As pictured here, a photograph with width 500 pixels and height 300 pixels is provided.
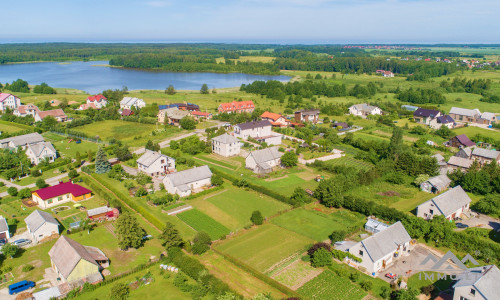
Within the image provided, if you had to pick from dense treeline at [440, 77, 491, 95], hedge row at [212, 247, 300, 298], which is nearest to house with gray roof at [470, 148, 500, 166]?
hedge row at [212, 247, 300, 298]

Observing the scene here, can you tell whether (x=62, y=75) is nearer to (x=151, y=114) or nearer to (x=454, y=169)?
(x=151, y=114)

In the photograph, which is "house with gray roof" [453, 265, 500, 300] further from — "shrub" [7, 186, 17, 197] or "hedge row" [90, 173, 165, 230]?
"shrub" [7, 186, 17, 197]

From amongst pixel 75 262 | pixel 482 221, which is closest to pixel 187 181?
pixel 75 262

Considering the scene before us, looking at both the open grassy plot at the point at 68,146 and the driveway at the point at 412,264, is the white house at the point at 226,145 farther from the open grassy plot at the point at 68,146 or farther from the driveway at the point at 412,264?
the driveway at the point at 412,264

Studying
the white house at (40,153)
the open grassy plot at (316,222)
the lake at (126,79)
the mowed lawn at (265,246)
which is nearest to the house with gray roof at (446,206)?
the open grassy plot at (316,222)

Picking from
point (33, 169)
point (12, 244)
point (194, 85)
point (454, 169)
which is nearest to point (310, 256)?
point (12, 244)

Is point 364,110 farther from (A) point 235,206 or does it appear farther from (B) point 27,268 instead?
(B) point 27,268
